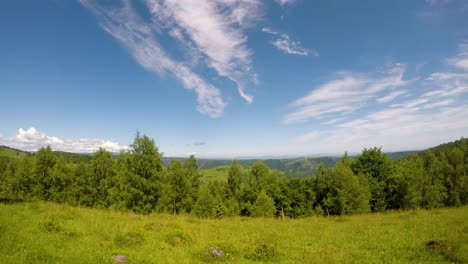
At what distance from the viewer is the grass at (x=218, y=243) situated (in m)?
12.1

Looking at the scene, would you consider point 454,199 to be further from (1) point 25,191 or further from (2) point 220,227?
(1) point 25,191

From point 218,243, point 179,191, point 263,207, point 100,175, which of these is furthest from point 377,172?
point 100,175

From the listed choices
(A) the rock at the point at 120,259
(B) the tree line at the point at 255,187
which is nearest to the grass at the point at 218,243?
(A) the rock at the point at 120,259

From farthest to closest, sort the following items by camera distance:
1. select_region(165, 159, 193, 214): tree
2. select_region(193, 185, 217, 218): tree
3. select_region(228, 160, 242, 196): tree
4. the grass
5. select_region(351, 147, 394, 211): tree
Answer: select_region(228, 160, 242, 196): tree → select_region(351, 147, 394, 211): tree → select_region(193, 185, 217, 218): tree → select_region(165, 159, 193, 214): tree → the grass

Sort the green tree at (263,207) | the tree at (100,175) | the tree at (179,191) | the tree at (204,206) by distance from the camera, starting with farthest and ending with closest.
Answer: the tree at (100,175) → the green tree at (263,207) → the tree at (204,206) → the tree at (179,191)

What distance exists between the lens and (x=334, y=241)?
54.7 ft

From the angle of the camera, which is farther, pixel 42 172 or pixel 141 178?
pixel 42 172

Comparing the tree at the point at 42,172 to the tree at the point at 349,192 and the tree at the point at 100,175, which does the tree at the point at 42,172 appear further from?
the tree at the point at 349,192

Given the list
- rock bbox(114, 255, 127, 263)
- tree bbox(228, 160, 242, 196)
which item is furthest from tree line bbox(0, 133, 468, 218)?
rock bbox(114, 255, 127, 263)

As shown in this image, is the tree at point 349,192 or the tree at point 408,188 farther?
the tree at point 408,188

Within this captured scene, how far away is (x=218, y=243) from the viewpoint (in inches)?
568

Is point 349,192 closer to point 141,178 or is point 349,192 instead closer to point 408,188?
point 408,188

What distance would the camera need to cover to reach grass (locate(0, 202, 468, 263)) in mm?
12102

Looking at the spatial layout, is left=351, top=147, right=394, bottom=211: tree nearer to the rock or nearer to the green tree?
the green tree
